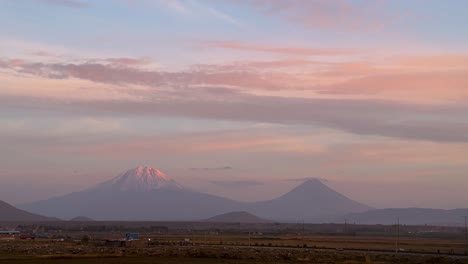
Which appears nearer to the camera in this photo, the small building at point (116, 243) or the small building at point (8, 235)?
the small building at point (116, 243)

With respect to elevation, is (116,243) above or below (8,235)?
below

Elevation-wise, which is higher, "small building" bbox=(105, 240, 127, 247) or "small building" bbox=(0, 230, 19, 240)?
"small building" bbox=(0, 230, 19, 240)

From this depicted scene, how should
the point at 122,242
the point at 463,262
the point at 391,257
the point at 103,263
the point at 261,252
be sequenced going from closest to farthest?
the point at 103,263, the point at 463,262, the point at 391,257, the point at 261,252, the point at 122,242

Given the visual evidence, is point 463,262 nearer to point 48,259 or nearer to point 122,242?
point 48,259

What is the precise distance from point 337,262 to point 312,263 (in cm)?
285

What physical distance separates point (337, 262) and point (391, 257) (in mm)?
10647

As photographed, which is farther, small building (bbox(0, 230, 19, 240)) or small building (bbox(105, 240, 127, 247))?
small building (bbox(0, 230, 19, 240))

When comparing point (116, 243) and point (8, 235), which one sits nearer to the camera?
point (116, 243)

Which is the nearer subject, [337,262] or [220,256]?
[337,262]

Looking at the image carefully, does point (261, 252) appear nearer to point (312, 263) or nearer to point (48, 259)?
point (312, 263)

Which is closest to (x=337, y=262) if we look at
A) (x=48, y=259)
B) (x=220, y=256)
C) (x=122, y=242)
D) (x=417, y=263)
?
(x=417, y=263)

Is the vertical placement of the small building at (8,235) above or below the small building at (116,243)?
above

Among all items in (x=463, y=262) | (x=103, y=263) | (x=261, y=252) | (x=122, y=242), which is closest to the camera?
(x=103, y=263)

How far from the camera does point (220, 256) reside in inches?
2982
